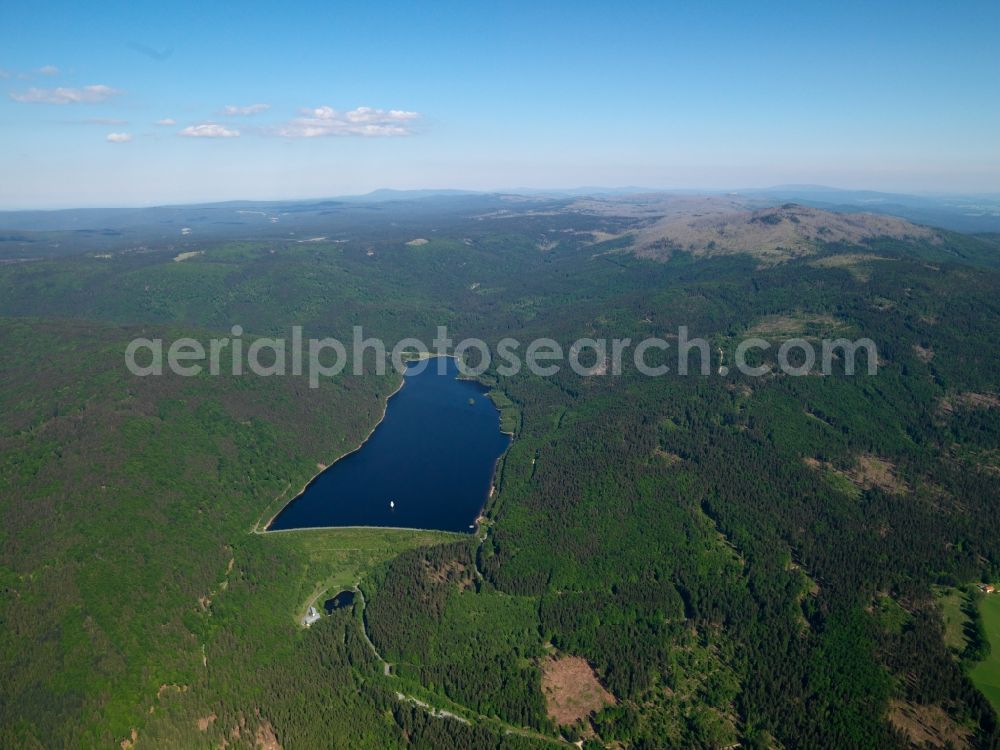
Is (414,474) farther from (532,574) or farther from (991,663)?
(991,663)

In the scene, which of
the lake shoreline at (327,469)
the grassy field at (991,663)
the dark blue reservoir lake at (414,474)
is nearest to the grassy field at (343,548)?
the dark blue reservoir lake at (414,474)

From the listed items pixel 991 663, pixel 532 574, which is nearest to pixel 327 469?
pixel 532 574

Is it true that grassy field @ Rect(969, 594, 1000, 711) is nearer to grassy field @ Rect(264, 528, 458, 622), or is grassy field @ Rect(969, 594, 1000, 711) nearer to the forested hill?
the forested hill

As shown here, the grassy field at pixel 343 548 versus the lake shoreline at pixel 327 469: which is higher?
the lake shoreline at pixel 327 469

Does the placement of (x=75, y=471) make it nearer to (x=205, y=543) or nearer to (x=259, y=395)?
(x=205, y=543)

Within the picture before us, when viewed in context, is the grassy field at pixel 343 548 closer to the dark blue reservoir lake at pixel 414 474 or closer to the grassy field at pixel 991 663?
the dark blue reservoir lake at pixel 414 474

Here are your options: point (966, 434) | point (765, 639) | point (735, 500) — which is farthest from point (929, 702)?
point (966, 434)
